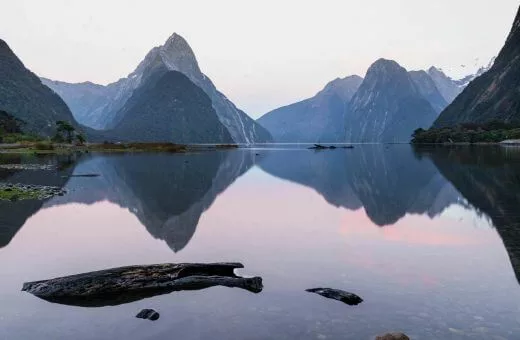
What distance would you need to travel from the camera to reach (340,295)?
1858cm

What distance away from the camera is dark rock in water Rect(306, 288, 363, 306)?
Answer: 1813 cm

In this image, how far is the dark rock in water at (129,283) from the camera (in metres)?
19.3

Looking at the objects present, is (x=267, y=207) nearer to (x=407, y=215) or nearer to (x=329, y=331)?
(x=407, y=215)

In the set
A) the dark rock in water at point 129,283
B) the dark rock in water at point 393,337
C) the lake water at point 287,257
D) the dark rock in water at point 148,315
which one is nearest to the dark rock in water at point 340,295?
the lake water at point 287,257

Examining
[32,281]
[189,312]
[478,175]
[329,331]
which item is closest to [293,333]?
[329,331]

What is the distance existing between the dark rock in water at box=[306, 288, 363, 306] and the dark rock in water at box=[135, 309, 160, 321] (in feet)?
22.0

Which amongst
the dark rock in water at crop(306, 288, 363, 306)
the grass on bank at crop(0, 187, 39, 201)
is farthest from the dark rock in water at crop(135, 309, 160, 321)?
the grass on bank at crop(0, 187, 39, 201)

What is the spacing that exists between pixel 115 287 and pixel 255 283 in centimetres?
617

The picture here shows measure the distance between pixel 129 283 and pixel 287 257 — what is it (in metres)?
9.45

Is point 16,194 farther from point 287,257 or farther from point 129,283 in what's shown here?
point 287,257

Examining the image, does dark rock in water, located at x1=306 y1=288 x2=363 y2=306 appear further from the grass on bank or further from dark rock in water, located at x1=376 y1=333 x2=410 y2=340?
the grass on bank

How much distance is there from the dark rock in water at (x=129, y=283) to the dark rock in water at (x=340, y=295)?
2.77m

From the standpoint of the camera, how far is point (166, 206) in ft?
155

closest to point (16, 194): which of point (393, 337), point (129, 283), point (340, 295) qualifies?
point (129, 283)
